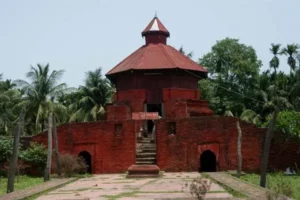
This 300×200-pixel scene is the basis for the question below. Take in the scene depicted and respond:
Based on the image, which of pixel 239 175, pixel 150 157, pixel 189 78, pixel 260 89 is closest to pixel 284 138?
pixel 239 175

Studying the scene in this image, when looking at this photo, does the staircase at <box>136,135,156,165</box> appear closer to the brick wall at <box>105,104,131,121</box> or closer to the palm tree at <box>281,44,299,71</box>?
the brick wall at <box>105,104,131,121</box>

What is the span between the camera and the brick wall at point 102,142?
21656 mm

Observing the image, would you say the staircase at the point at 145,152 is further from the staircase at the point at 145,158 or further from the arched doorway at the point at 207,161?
the arched doorway at the point at 207,161

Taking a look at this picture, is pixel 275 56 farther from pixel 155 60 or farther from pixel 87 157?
pixel 87 157

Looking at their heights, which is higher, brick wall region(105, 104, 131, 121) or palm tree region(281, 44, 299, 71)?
palm tree region(281, 44, 299, 71)

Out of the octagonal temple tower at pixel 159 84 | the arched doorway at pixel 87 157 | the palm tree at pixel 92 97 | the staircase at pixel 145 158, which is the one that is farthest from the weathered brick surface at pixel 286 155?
the palm tree at pixel 92 97

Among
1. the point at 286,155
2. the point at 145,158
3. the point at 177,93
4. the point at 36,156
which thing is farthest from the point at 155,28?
the point at 286,155

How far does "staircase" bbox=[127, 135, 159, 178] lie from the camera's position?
59.2 ft

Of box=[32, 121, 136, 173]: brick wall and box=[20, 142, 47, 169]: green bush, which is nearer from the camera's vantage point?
box=[20, 142, 47, 169]: green bush

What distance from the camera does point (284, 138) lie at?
20281 mm

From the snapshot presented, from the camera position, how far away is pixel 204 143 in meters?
21.1

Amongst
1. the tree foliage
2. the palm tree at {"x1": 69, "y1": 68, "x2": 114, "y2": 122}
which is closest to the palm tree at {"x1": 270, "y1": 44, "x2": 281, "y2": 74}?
the tree foliage

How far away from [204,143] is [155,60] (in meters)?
7.42

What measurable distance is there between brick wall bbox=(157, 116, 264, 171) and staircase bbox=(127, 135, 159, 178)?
0.55 meters
